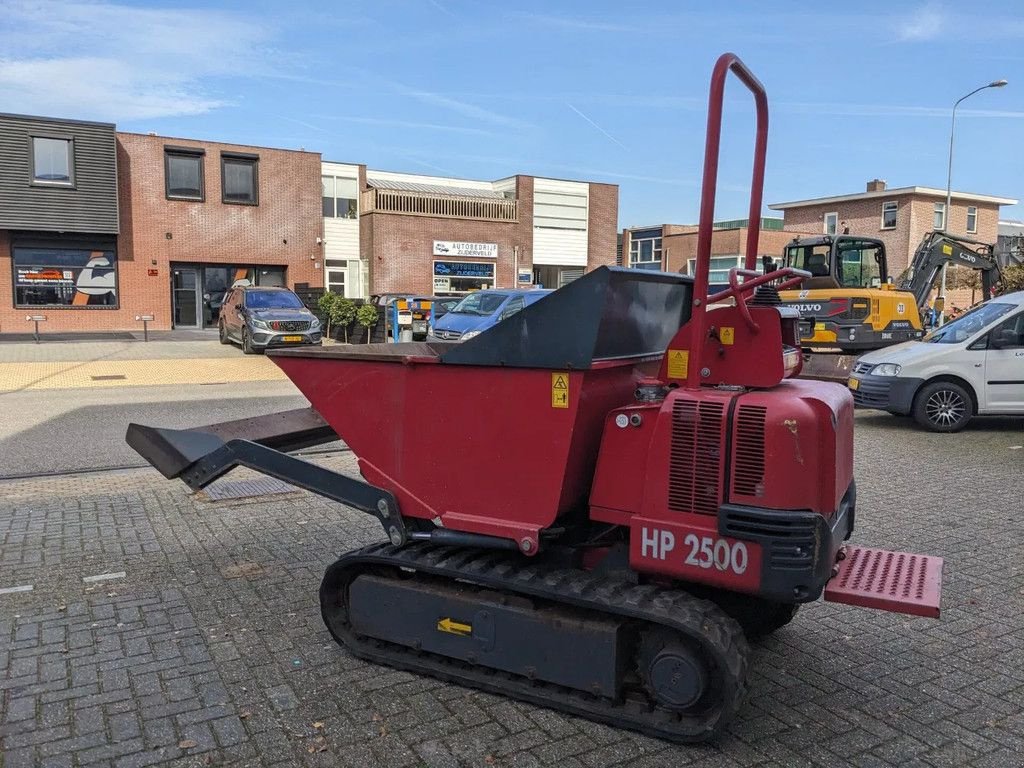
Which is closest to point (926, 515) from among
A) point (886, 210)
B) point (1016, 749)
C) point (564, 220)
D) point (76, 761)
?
point (1016, 749)

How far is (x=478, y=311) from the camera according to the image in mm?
19172

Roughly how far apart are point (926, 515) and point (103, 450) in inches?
332

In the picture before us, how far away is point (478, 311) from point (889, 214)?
40.1 meters

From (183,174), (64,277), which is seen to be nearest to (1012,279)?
(183,174)

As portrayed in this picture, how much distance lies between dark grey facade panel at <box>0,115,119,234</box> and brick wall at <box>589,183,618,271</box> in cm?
2248

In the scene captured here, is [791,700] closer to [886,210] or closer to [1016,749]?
Answer: [1016,749]

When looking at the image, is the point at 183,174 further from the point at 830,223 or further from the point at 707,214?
the point at 830,223

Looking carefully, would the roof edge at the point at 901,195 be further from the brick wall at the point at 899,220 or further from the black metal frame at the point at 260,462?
the black metal frame at the point at 260,462

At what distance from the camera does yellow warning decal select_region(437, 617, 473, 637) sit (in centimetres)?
378

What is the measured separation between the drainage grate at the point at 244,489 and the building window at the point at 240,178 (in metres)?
26.5

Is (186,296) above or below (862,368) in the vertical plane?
above

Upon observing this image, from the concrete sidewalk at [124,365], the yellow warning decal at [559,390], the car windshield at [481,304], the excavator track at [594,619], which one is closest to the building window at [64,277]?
the concrete sidewalk at [124,365]

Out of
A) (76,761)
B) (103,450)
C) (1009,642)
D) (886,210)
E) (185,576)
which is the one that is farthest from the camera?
(886,210)

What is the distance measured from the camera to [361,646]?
413cm
